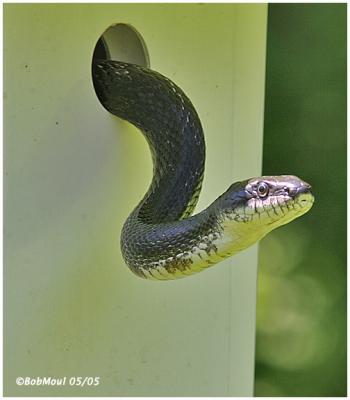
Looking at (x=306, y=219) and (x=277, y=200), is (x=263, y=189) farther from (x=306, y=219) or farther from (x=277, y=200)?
(x=306, y=219)

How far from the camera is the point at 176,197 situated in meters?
1.47

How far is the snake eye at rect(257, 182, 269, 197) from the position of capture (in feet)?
4.27

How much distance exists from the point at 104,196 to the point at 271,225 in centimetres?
27

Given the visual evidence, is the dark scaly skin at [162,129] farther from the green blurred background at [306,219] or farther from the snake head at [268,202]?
the green blurred background at [306,219]

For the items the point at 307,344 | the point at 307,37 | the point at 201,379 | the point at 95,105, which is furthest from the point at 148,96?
the point at 307,344

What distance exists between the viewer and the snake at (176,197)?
1.31 meters

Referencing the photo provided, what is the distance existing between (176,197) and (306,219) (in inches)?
36.5

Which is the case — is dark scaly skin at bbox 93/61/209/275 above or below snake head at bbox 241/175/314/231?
above

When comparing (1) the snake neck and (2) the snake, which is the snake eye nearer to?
(2) the snake

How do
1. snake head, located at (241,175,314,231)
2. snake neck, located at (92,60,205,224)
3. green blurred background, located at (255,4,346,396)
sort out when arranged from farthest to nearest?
green blurred background, located at (255,4,346,396) → snake neck, located at (92,60,205,224) → snake head, located at (241,175,314,231)

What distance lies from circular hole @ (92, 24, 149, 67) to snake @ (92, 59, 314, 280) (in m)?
0.08

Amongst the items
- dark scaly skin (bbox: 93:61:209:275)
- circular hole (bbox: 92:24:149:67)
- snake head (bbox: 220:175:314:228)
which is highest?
circular hole (bbox: 92:24:149:67)

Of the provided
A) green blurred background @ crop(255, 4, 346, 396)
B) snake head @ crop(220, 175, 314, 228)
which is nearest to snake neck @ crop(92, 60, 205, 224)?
snake head @ crop(220, 175, 314, 228)

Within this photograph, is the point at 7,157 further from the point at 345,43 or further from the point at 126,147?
the point at 345,43
